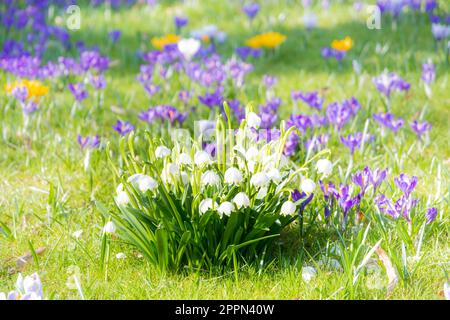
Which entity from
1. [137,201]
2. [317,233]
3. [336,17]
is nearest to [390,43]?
[336,17]

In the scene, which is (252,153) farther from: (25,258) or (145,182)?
(25,258)

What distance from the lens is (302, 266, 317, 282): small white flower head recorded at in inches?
114

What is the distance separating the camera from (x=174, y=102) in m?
5.30

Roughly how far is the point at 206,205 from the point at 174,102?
2.55 meters

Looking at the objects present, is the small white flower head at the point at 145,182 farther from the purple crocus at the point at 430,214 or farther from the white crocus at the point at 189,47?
the white crocus at the point at 189,47

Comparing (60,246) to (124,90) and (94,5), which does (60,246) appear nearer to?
(124,90)

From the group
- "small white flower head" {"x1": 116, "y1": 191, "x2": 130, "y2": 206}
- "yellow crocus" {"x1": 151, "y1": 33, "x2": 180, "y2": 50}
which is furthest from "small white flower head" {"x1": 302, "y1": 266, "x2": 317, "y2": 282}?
"yellow crocus" {"x1": 151, "y1": 33, "x2": 180, "y2": 50}

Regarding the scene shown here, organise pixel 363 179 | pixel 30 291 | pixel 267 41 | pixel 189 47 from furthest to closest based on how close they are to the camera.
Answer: pixel 267 41
pixel 189 47
pixel 363 179
pixel 30 291

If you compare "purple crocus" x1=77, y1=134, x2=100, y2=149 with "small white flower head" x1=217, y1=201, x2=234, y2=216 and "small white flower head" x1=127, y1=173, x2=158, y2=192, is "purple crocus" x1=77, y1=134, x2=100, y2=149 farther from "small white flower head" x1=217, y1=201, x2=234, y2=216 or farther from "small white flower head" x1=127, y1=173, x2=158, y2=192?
"small white flower head" x1=217, y1=201, x2=234, y2=216

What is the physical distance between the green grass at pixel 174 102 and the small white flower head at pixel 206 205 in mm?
302

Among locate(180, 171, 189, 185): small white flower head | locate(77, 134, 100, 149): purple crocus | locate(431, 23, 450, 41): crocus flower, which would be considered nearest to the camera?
locate(180, 171, 189, 185): small white flower head

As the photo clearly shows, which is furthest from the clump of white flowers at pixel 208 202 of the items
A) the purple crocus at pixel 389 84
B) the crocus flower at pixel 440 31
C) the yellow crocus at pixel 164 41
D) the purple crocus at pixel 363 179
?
the yellow crocus at pixel 164 41

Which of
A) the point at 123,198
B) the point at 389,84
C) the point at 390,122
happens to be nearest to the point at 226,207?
the point at 123,198

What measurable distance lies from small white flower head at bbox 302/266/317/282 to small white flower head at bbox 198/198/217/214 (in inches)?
18.3
